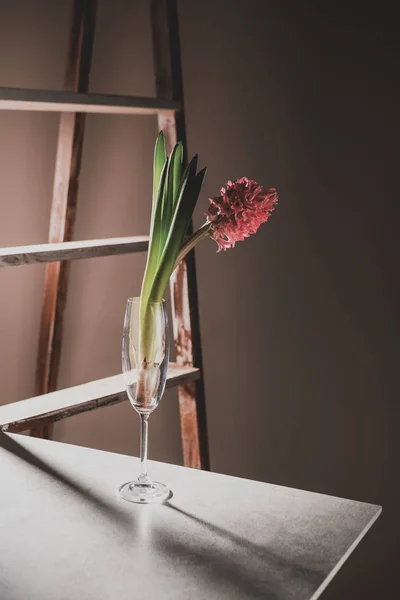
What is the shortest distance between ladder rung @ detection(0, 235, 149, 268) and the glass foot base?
2.29 ft

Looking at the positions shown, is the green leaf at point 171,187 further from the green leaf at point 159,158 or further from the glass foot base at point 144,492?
the glass foot base at point 144,492

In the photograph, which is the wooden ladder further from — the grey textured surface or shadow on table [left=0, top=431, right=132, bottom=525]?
the grey textured surface

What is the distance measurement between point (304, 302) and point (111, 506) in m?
1.53

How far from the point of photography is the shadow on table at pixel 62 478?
1074 mm

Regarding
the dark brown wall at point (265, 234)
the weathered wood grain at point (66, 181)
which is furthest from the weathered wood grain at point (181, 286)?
the dark brown wall at point (265, 234)

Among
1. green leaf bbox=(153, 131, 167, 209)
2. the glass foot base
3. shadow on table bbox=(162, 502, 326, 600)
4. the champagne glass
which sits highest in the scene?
green leaf bbox=(153, 131, 167, 209)

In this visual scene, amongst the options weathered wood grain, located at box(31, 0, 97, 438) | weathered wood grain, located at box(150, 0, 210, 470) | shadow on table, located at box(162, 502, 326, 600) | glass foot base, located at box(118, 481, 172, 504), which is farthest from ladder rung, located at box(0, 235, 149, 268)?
shadow on table, located at box(162, 502, 326, 600)

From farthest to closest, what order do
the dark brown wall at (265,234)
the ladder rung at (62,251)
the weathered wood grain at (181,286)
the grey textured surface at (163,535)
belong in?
the dark brown wall at (265,234) → the weathered wood grain at (181,286) → the ladder rung at (62,251) → the grey textured surface at (163,535)

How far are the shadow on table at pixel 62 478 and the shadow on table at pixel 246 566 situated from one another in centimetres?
10

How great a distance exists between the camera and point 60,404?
1857mm

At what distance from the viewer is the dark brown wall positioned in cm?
242

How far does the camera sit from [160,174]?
4.53 ft

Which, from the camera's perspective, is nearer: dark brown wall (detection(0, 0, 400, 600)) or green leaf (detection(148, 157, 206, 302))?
green leaf (detection(148, 157, 206, 302))

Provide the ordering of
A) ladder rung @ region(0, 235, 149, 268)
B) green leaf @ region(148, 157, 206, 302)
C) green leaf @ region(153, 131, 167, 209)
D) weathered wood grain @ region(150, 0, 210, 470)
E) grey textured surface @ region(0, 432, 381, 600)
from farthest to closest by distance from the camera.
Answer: weathered wood grain @ region(150, 0, 210, 470) → ladder rung @ region(0, 235, 149, 268) → green leaf @ region(153, 131, 167, 209) → green leaf @ region(148, 157, 206, 302) → grey textured surface @ region(0, 432, 381, 600)
